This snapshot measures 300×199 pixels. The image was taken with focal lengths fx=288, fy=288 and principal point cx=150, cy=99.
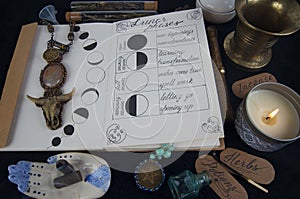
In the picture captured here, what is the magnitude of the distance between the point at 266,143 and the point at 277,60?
0.21 meters

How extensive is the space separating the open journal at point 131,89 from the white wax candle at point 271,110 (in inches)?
2.1

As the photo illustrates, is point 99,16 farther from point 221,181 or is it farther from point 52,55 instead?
point 221,181

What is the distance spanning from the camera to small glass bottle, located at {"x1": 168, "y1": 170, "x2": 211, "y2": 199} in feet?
1.34

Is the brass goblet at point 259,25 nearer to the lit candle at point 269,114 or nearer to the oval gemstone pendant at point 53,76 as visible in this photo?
the lit candle at point 269,114

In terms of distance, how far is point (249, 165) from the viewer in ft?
1.46

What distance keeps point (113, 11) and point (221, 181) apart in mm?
389

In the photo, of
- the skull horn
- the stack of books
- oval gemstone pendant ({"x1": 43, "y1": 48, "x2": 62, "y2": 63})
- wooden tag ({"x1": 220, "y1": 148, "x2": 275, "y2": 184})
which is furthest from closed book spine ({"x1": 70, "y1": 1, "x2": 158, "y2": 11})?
wooden tag ({"x1": 220, "y1": 148, "x2": 275, "y2": 184})

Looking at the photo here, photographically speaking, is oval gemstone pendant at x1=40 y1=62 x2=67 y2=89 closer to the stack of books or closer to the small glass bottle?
the stack of books

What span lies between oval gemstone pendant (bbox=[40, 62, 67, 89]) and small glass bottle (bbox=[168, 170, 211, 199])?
27 centimetres

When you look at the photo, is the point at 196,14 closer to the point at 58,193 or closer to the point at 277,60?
the point at 277,60

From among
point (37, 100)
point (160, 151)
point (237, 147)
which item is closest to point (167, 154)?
point (160, 151)

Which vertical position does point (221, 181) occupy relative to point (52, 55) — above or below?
below

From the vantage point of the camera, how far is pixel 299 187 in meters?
0.43

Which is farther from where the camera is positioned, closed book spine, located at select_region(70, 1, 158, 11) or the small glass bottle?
closed book spine, located at select_region(70, 1, 158, 11)
